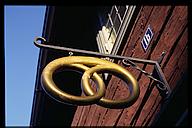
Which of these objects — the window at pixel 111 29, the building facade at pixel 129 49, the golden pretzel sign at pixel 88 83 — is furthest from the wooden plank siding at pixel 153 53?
the window at pixel 111 29

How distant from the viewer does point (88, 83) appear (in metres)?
2.20

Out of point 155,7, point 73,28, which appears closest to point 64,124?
point 73,28

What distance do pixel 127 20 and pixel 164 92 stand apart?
4.25 feet

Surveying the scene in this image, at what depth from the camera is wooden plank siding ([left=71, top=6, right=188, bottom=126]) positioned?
2422 millimetres

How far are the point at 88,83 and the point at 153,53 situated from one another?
2.96 ft

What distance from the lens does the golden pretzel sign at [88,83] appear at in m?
2.07

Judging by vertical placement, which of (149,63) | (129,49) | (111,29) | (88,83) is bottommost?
(111,29)

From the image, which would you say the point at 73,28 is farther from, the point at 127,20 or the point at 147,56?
the point at 147,56

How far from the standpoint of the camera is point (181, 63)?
2.31 m

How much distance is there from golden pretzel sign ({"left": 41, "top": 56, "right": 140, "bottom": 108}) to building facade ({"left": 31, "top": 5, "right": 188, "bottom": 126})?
29cm

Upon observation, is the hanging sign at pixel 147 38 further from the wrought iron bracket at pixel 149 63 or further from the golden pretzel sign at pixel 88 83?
the golden pretzel sign at pixel 88 83

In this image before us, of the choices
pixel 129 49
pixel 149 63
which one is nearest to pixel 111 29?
pixel 129 49

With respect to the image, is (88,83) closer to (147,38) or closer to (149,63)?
(149,63)

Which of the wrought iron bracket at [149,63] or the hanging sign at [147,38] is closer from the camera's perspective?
the wrought iron bracket at [149,63]
